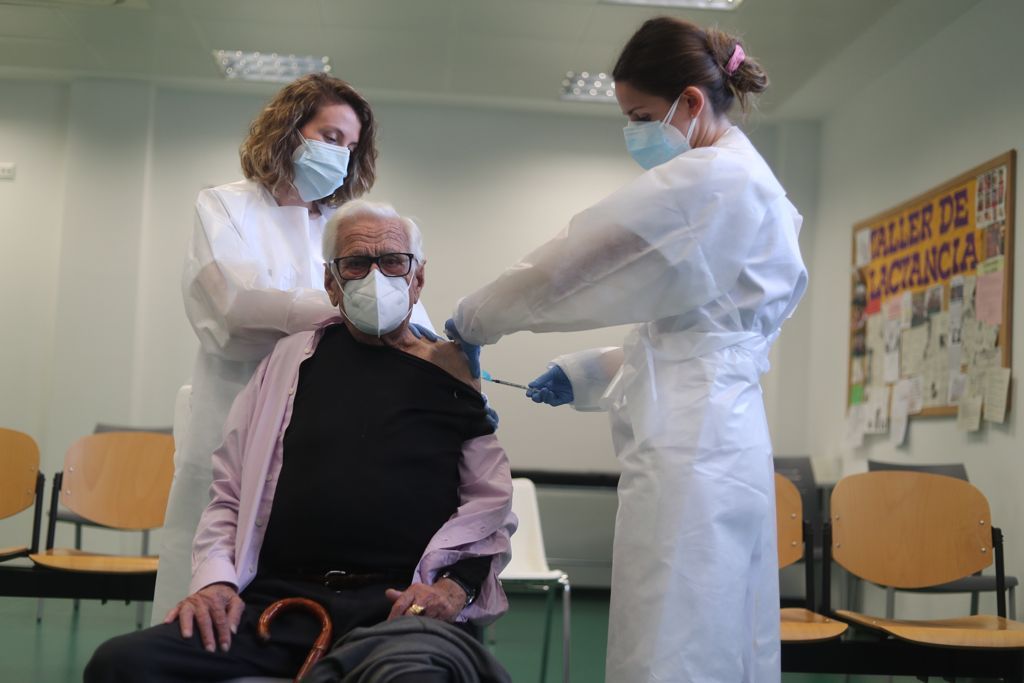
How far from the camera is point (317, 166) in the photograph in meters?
2.22

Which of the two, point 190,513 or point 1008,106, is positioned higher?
point 1008,106

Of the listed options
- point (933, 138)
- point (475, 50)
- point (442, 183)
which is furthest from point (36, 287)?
point (933, 138)

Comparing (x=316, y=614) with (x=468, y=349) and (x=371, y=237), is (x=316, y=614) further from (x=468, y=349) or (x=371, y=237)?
(x=371, y=237)

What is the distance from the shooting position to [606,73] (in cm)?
565

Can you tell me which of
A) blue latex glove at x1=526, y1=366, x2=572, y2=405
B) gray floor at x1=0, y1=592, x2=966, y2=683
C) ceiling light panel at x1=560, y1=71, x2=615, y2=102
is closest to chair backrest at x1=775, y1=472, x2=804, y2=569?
gray floor at x1=0, y1=592, x2=966, y2=683

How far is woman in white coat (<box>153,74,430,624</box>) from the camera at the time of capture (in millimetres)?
2020

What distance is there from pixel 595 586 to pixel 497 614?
14.7 ft

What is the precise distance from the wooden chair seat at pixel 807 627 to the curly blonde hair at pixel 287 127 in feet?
5.20

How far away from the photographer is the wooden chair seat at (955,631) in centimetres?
254

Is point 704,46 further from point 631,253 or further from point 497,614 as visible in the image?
point 497,614

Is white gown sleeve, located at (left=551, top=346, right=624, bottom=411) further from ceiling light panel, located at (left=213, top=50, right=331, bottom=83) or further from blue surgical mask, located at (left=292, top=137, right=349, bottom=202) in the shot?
ceiling light panel, located at (left=213, top=50, right=331, bottom=83)

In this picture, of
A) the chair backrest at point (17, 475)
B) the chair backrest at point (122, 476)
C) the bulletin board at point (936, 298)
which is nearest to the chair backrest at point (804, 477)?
the bulletin board at point (936, 298)

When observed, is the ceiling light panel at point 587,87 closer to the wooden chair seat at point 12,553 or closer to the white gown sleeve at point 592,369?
the wooden chair seat at point 12,553

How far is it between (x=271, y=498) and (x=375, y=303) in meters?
0.39
